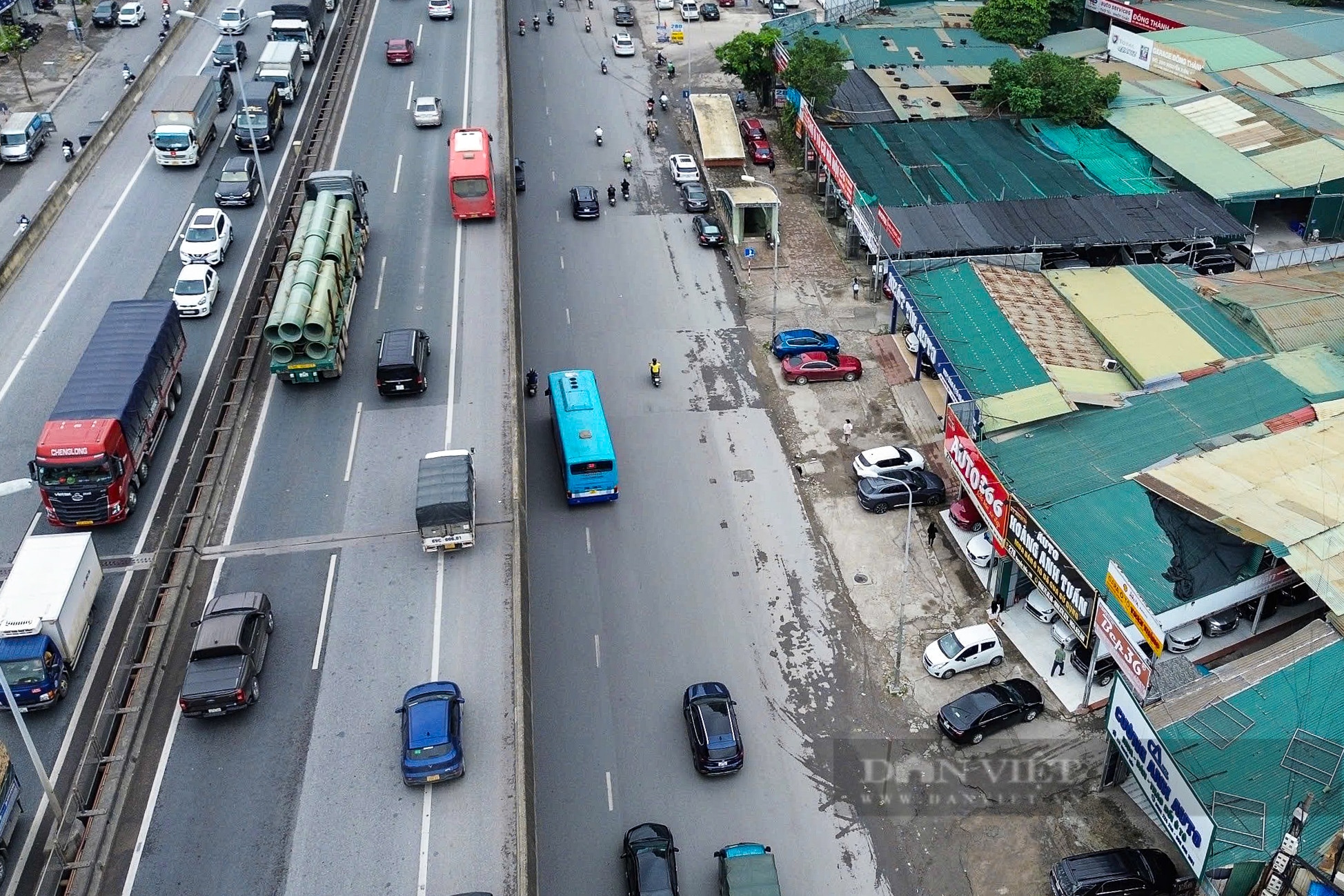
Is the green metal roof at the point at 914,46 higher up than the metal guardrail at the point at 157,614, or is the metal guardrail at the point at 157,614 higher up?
the green metal roof at the point at 914,46

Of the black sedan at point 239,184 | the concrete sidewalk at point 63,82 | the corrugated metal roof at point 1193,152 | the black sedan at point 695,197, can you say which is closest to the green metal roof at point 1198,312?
the corrugated metal roof at point 1193,152

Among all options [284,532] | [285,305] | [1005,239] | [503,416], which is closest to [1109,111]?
[1005,239]

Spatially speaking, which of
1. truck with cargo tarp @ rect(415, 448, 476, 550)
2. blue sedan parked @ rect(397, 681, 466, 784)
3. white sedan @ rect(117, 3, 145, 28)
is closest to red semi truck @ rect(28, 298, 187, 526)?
truck with cargo tarp @ rect(415, 448, 476, 550)

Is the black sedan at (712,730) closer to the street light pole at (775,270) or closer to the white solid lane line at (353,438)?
the white solid lane line at (353,438)

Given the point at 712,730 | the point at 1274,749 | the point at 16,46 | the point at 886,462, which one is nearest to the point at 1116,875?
the point at 1274,749

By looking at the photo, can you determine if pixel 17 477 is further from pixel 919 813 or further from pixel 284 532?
pixel 919 813
